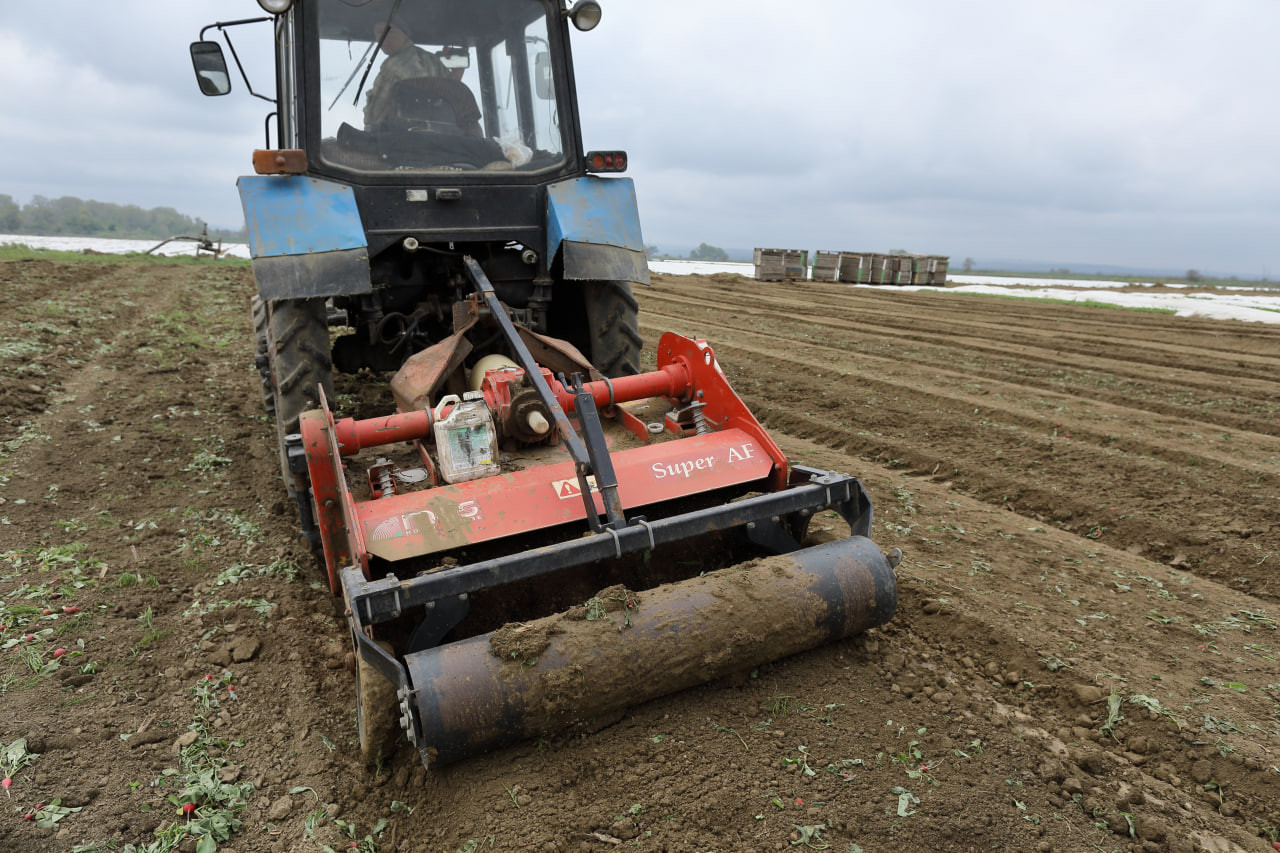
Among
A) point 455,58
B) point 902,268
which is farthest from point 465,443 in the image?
point 902,268

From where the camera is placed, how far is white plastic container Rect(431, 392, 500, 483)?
3.04 metres

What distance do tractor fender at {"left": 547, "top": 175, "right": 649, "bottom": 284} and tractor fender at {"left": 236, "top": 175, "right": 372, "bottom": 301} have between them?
101cm

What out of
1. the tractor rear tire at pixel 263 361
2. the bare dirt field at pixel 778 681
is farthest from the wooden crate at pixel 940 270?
the tractor rear tire at pixel 263 361

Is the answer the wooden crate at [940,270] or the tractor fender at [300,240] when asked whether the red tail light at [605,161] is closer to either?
the tractor fender at [300,240]

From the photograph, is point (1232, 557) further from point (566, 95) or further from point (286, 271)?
point (286, 271)

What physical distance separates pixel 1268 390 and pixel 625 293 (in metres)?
6.99

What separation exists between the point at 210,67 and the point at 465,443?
8.97ft

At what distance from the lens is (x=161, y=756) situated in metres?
2.35

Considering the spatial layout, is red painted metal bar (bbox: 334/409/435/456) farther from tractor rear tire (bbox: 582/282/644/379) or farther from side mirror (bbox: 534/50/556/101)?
side mirror (bbox: 534/50/556/101)

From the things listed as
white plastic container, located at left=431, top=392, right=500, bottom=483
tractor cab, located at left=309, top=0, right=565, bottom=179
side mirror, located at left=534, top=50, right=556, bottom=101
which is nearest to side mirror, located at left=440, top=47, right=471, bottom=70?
tractor cab, located at left=309, top=0, right=565, bottom=179

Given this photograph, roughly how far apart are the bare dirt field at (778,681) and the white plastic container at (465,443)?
0.82 m

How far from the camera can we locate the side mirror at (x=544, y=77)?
172 inches

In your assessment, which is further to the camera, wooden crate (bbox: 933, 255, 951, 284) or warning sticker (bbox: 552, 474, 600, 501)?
wooden crate (bbox: 933, 255, 951, 284)

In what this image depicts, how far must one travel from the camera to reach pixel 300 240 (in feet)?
11.5
